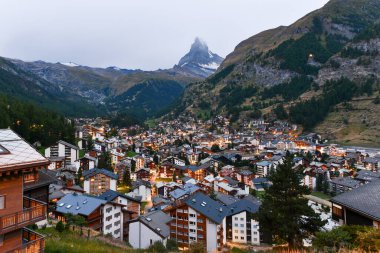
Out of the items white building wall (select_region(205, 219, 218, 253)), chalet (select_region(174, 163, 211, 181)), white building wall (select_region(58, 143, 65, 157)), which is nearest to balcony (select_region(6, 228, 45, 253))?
white building wall (select_region(205, 219, 218, 253))

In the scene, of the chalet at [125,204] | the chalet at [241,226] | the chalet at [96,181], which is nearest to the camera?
the chalet at [125,204]

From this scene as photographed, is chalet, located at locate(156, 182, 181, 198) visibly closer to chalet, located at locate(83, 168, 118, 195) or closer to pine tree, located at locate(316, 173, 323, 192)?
chalet, located at locate(83, 168, 118, 195)

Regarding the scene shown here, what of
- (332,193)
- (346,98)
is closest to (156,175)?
(332,193)

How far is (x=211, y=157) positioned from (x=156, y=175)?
25.8 meters

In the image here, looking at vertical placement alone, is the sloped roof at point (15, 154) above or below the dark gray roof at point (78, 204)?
above

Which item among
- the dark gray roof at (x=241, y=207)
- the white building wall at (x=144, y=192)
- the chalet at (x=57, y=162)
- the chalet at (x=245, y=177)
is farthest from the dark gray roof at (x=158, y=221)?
the chalet at (x=245, y=177)

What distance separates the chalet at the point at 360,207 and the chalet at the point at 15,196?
60.0ft

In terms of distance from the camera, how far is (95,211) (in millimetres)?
46594

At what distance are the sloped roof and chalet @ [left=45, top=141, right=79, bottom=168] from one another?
83.1 meters

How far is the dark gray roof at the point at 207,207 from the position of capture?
51.5 meters

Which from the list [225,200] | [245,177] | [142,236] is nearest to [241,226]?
[225,200]

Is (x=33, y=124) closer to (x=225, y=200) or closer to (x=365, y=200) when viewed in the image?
(x=225, y=200)

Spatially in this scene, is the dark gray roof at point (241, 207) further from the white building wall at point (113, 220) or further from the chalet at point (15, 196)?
the chalet at point (15, 196)

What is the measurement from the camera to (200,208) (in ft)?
172
